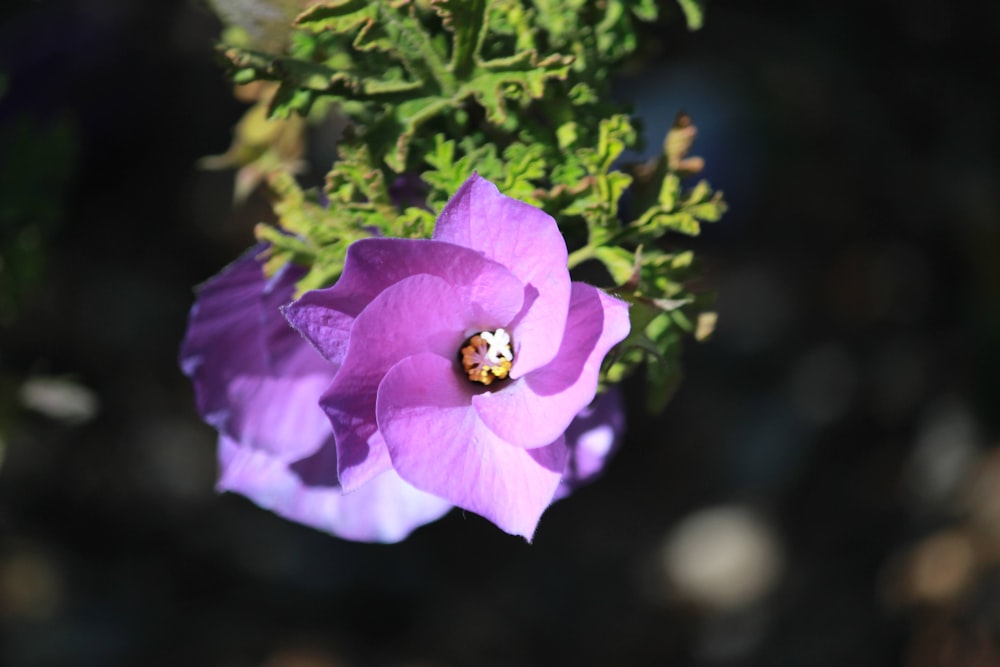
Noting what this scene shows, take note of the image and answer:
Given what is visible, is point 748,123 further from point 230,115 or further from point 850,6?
point 230,115

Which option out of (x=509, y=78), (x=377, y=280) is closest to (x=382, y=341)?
(x=377, y=280)

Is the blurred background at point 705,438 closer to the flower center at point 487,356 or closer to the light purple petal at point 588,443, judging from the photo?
the light purple petal at point 588,443

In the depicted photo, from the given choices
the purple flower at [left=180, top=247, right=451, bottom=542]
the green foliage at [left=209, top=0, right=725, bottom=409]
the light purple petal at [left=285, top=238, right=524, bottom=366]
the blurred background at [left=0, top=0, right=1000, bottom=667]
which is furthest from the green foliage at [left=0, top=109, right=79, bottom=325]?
the blurred background at [left=0, top=0, right=1000, bottom=667]

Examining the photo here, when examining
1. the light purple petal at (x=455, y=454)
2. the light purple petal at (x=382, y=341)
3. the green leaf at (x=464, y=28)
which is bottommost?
the light purple petal at (x=455, y=454)

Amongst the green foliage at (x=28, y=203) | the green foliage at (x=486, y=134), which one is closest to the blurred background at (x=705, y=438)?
the green foliage at (x=28, y=203)

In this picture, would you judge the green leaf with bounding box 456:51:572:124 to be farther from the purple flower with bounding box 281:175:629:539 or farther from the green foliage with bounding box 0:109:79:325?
the green foliage with bounding box 0:109:79:325
